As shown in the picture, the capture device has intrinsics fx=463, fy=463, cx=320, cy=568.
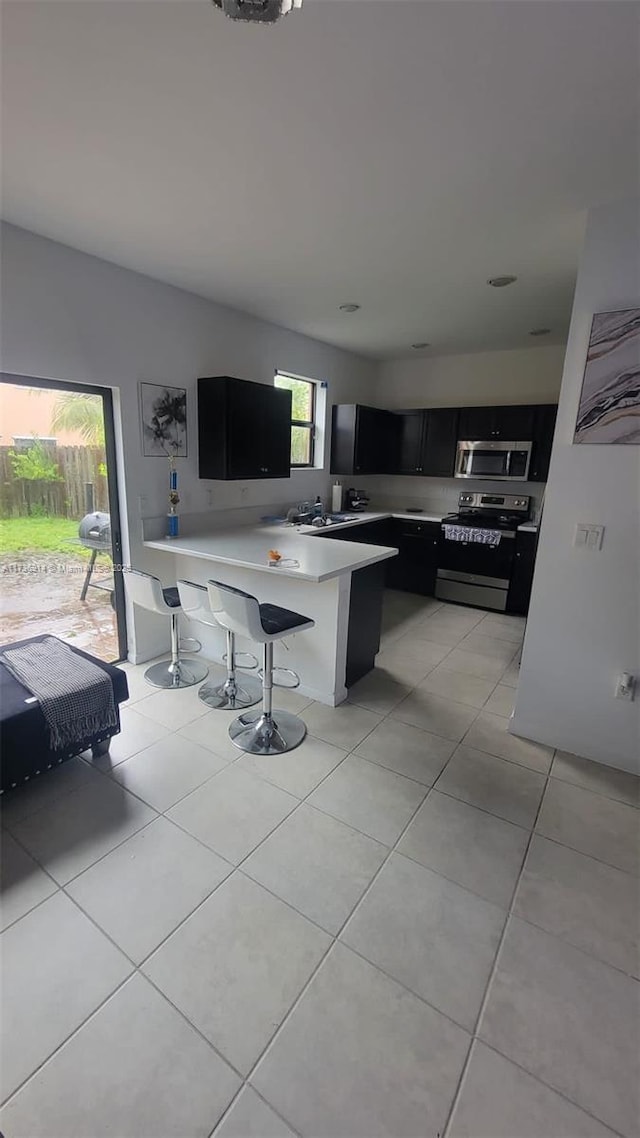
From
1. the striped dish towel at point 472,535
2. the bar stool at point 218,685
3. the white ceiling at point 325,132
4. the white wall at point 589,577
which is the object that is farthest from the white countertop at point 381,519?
the white wall at point 589,577

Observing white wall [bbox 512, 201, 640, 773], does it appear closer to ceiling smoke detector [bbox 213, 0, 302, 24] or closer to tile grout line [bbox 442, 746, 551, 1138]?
tile grout line [bbox 442, 746, 551, 1138]

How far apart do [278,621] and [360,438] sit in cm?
309

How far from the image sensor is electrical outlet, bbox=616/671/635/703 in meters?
2.28

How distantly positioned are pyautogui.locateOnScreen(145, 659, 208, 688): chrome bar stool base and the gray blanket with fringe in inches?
28.4

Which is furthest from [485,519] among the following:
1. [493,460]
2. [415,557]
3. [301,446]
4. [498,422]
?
[301,446]

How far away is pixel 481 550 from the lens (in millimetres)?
4633

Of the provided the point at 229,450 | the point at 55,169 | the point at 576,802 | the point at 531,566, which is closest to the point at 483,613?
the point at 531,566

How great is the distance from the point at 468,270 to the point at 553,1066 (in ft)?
11.3

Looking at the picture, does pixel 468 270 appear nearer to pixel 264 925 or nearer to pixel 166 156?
pixel 166 156

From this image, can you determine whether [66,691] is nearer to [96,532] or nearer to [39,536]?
[39,536]

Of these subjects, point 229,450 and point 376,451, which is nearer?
point 229,450

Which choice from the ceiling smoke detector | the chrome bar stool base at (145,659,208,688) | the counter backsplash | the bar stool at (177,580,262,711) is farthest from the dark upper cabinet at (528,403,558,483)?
the ceiling smoke detector

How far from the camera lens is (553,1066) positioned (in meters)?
1.22

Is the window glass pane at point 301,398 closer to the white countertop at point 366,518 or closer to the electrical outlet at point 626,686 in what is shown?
the white countertop at point 366,518
